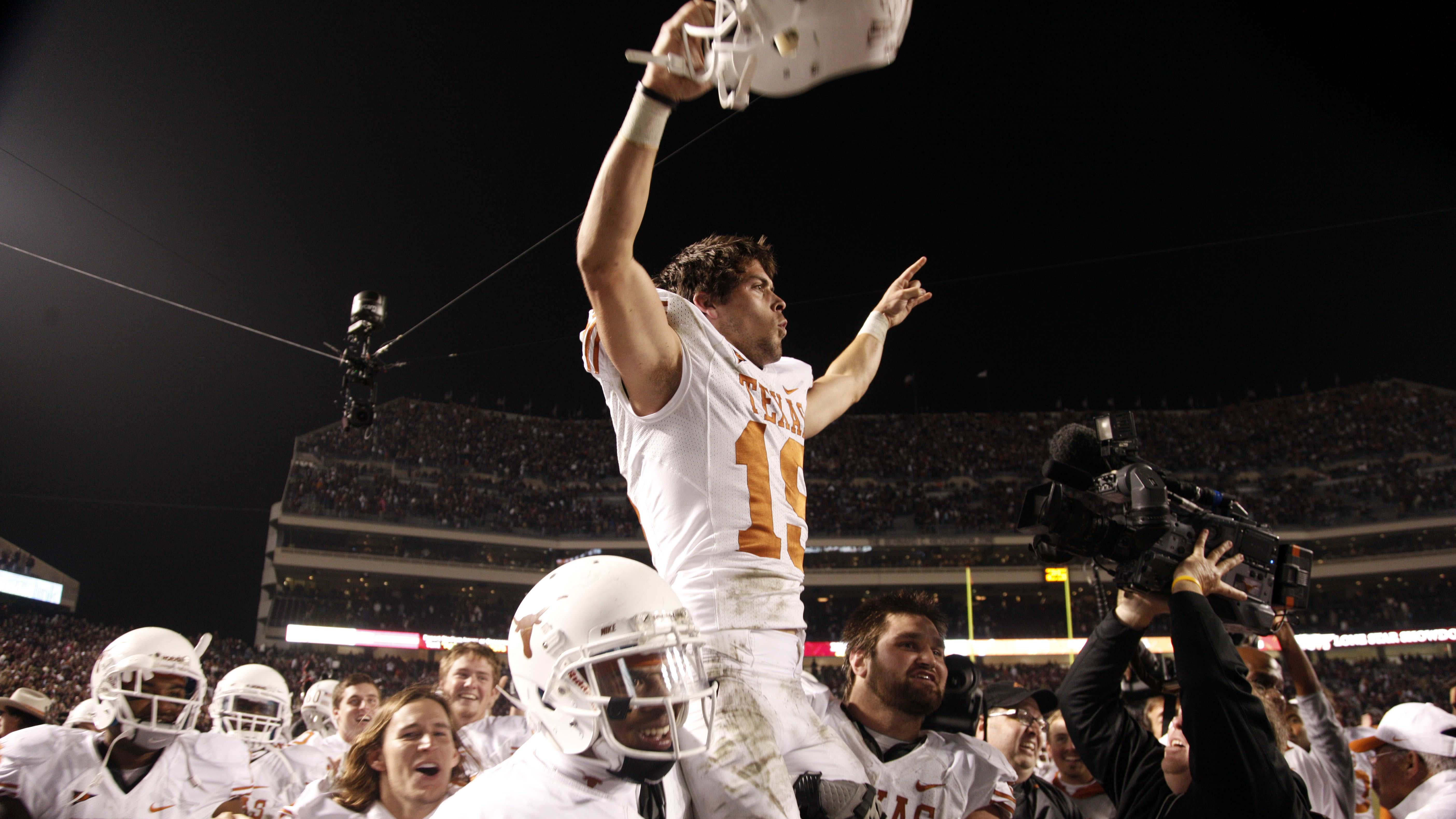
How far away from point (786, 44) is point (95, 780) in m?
4.16

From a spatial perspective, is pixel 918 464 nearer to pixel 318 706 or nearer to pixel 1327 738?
pixel 318 706

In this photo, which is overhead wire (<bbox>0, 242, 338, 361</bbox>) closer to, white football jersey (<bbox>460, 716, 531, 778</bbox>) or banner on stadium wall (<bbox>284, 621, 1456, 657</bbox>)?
white football jersey (<bbox>460, 716, 531, 778</bbox>)

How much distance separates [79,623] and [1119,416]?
32.9 meters

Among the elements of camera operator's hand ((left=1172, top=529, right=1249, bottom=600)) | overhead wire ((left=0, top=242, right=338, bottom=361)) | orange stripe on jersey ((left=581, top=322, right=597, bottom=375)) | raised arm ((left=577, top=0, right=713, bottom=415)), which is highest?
overhead wire ((left=0, top=242, right=338, bottom=361))

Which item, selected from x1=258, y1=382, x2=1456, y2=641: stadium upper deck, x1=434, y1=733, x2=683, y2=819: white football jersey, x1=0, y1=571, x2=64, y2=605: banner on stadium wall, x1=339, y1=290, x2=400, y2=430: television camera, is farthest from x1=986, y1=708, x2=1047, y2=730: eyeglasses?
x1=0, y1=571, x2=64, y2=605: banner on stadium wall

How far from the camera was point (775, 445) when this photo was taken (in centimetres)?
219

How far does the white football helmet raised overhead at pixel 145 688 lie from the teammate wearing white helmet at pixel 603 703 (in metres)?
2.61

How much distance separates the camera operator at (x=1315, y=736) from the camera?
379cm

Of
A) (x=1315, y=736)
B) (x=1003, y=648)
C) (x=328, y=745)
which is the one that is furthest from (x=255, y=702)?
(x=1003, y=648)

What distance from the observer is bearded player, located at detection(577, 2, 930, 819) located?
1685 mm

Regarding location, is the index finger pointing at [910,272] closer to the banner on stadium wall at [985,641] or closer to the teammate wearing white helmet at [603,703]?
the teammate wearing white helmet at [603,703]

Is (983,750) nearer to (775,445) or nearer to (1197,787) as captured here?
(1197,787)

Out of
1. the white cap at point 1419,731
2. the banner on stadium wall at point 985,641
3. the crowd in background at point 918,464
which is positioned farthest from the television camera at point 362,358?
the crowd in background at point 918,464

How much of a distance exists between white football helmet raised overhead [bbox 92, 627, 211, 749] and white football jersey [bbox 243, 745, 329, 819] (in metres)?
0.80
